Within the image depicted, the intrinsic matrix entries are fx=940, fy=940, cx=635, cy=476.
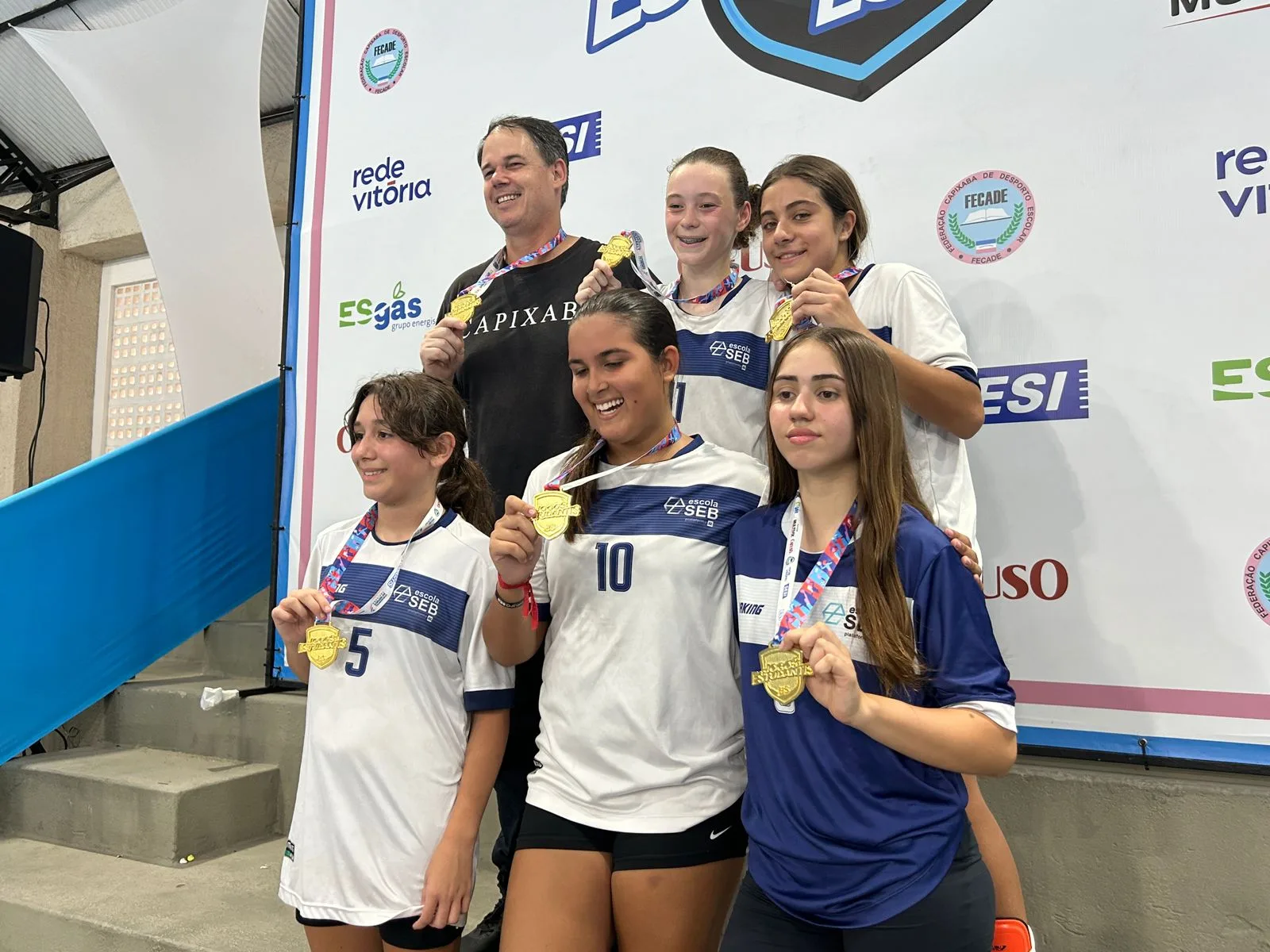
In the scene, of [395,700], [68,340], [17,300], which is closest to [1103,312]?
[395,700]

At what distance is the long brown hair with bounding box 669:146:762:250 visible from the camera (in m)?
1.98

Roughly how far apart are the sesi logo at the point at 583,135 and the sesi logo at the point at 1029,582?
1873 millimetres

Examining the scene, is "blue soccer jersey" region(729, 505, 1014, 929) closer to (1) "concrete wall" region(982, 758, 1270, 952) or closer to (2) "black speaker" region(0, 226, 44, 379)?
(1) "concrete wall" region(982, 758, 1270, 952)

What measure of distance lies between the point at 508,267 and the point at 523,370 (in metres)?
0.28

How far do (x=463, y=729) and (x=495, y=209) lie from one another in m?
1.17

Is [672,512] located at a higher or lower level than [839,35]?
lower

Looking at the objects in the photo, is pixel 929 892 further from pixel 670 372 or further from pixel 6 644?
pixel 6 644

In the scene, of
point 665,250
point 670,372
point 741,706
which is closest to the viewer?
point 741,706

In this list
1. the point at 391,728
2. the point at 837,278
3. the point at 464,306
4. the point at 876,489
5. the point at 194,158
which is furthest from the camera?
the point at 194,158

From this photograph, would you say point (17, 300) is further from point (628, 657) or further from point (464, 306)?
point (628, 657)

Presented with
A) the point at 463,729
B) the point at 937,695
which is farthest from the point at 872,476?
the point at 463,729

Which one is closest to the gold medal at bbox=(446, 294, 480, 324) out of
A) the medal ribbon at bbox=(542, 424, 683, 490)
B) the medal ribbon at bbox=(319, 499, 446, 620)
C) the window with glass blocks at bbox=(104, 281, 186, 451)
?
the medal ribbon at bbox=(319, 499, 446, 620)

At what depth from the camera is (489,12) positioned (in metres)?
3.47

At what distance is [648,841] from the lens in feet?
4.78
